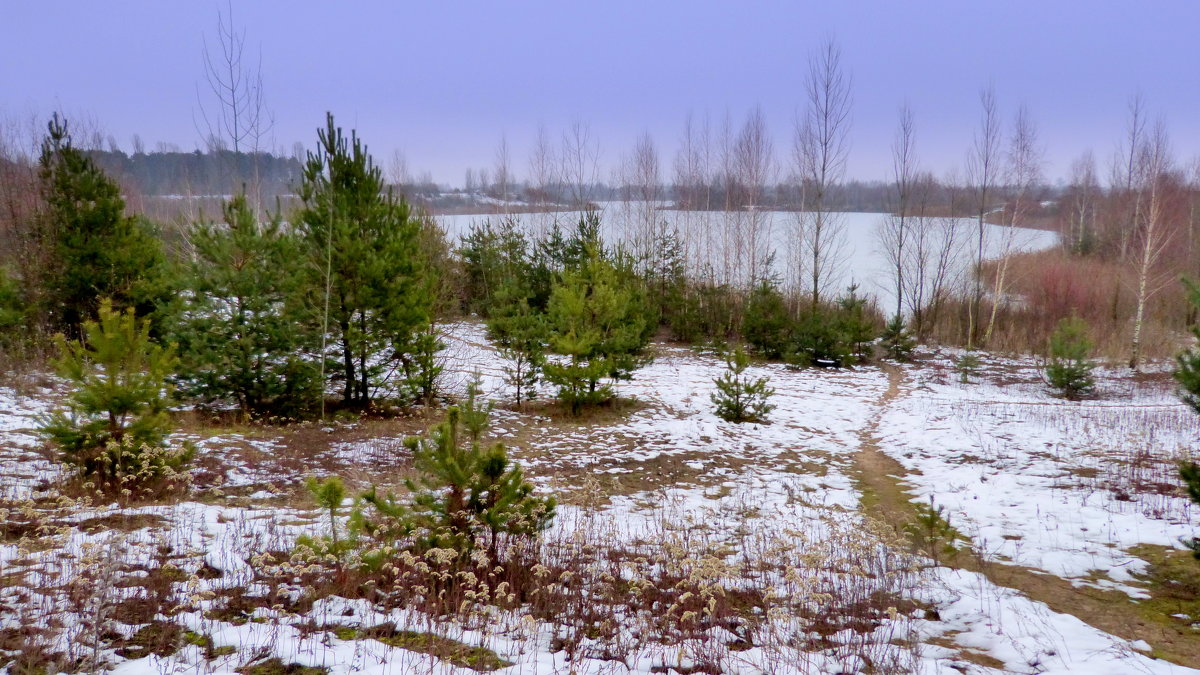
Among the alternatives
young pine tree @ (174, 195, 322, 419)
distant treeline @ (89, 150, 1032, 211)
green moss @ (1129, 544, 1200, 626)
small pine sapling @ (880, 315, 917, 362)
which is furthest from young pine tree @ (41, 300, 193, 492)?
small pine sapling @ (880, 315, 917, 362)

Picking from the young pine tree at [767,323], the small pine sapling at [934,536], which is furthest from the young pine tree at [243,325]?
the young pine tree at [767,323]

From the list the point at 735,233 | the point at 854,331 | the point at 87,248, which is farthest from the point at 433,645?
the point at 735,233

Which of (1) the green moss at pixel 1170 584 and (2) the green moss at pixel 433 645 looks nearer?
(2) the green moss at pixel 433 645

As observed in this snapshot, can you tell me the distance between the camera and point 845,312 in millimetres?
24891

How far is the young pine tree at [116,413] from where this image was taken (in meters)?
6.39

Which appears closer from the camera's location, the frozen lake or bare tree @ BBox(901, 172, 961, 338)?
the frozen lake

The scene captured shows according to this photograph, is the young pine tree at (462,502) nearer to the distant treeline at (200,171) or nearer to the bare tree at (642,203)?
the distant treeline at (200,171)

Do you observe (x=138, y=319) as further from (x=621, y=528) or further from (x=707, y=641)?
(x=707, y=641)

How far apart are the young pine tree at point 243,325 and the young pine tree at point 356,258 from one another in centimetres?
62

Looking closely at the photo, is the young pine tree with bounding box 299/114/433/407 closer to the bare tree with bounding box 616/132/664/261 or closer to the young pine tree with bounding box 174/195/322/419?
the young pine tree with bounding box 174/195/322/419

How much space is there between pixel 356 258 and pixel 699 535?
27.8 ft

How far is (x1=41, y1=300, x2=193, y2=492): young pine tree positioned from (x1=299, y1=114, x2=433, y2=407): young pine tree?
4.63 meters

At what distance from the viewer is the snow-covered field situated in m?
4.02

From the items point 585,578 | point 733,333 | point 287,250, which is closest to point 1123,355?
point 733,333
